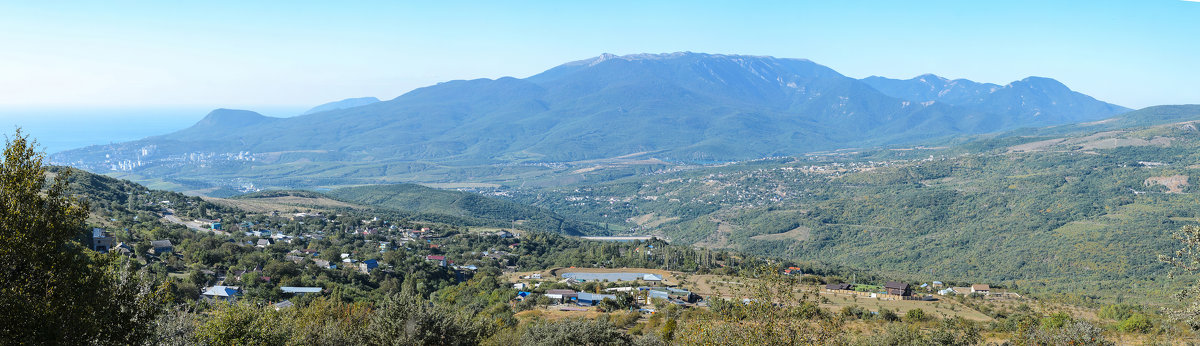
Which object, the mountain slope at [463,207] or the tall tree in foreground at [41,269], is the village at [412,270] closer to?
the tall tree in foreground at [41,269]

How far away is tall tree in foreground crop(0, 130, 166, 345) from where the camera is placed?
591 cm

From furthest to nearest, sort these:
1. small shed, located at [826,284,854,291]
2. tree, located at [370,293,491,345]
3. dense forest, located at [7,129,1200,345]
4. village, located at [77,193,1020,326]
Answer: small shed, located at [826,284,854,291]
village, located at [77,193,1020,326]
tree, located at [370,293,491,345]
dense forest, located at [7,129,1200,345]

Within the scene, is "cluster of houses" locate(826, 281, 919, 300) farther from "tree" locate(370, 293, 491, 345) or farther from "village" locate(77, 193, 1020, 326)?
"tree" locate(370, 293, 491, 345)

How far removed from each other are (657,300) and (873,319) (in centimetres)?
870

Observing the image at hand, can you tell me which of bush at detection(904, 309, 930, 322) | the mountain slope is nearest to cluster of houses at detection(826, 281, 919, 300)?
bush at detection(904, 309, 930, 322)

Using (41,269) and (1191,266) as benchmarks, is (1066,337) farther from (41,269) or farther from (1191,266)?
(41,269)

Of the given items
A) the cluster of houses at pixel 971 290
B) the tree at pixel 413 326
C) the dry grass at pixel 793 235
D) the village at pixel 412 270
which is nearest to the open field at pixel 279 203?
the village at pixel 412 270

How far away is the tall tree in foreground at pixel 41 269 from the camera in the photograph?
5.91 meters

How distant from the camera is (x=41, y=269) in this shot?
20.4 ft

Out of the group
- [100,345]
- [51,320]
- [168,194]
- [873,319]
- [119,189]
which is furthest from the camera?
[168,194]

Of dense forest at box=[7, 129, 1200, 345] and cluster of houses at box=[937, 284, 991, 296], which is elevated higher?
dense forest at box=[7, 129, 1200, 345]

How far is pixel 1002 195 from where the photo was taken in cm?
8625

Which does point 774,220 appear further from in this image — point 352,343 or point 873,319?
point 352,343

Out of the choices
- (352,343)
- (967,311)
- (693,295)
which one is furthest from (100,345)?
(967,311)
